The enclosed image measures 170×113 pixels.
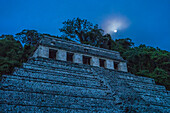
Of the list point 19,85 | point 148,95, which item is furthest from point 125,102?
A: point 19,85

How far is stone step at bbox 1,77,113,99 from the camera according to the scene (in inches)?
252

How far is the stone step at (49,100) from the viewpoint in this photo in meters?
5.63

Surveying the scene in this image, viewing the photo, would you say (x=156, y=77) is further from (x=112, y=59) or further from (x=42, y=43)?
(x=42, y=43)

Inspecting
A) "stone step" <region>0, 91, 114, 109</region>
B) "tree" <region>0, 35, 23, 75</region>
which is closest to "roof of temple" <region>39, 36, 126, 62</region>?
"tree" <region>0, 35, 23, 75</region>

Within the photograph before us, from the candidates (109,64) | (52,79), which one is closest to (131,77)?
(109,64)

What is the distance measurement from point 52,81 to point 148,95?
22.0ft

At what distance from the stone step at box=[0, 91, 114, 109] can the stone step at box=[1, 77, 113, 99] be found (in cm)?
24

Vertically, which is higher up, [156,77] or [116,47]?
[116,47]

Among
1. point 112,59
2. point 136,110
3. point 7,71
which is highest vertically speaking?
point 112,59

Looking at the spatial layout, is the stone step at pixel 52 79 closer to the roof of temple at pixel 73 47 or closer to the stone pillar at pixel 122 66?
the roof of temple at pixel 73 47

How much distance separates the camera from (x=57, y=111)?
5.69 metres

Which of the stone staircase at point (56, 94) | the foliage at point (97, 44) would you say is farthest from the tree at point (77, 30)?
the stone staircase at point (56, 94)

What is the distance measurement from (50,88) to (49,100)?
102 cm

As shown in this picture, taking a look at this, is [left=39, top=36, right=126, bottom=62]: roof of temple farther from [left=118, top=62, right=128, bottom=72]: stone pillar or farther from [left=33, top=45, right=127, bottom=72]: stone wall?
[left=118, top=62, right=128, bottom=72]: stone pillar
